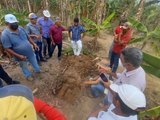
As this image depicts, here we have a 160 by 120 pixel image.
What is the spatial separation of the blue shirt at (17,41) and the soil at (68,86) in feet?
3.31

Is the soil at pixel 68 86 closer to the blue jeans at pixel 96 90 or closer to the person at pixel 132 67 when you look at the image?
the blue jeans at pixel 96 90

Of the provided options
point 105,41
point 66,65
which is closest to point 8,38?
point 66,65

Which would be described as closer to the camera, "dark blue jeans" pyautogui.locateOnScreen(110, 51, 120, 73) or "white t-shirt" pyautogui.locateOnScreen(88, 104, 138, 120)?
"white t-shirt" pyautogui.locateOnScreen(88, 104, 138, 120)

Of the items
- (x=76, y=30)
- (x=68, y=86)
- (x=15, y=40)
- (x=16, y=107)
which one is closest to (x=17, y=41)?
(x=15, y=40)

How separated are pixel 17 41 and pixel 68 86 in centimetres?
157

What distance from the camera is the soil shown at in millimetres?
5073

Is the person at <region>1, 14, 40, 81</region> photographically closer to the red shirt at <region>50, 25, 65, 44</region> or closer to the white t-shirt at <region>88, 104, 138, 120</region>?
the red shirt at <region>50, 25, 65, 44</region>

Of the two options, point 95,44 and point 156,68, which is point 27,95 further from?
point 95,44

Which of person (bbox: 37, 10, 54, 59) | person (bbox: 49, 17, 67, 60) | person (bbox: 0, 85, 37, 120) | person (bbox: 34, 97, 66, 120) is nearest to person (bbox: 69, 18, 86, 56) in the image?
person (bbox: 49, 17, 67, 60)

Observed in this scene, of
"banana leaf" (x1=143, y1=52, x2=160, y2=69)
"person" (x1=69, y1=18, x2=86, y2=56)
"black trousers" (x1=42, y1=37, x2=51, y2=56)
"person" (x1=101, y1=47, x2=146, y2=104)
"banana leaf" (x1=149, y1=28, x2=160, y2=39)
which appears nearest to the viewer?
"person" (x1=101, y1=47, x2=146, y2=104)

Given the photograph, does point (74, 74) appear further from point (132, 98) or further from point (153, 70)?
point (132, 98)

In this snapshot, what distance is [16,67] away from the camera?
6270mm

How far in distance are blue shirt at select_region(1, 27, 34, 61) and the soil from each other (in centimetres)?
101

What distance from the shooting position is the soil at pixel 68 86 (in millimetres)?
5073
